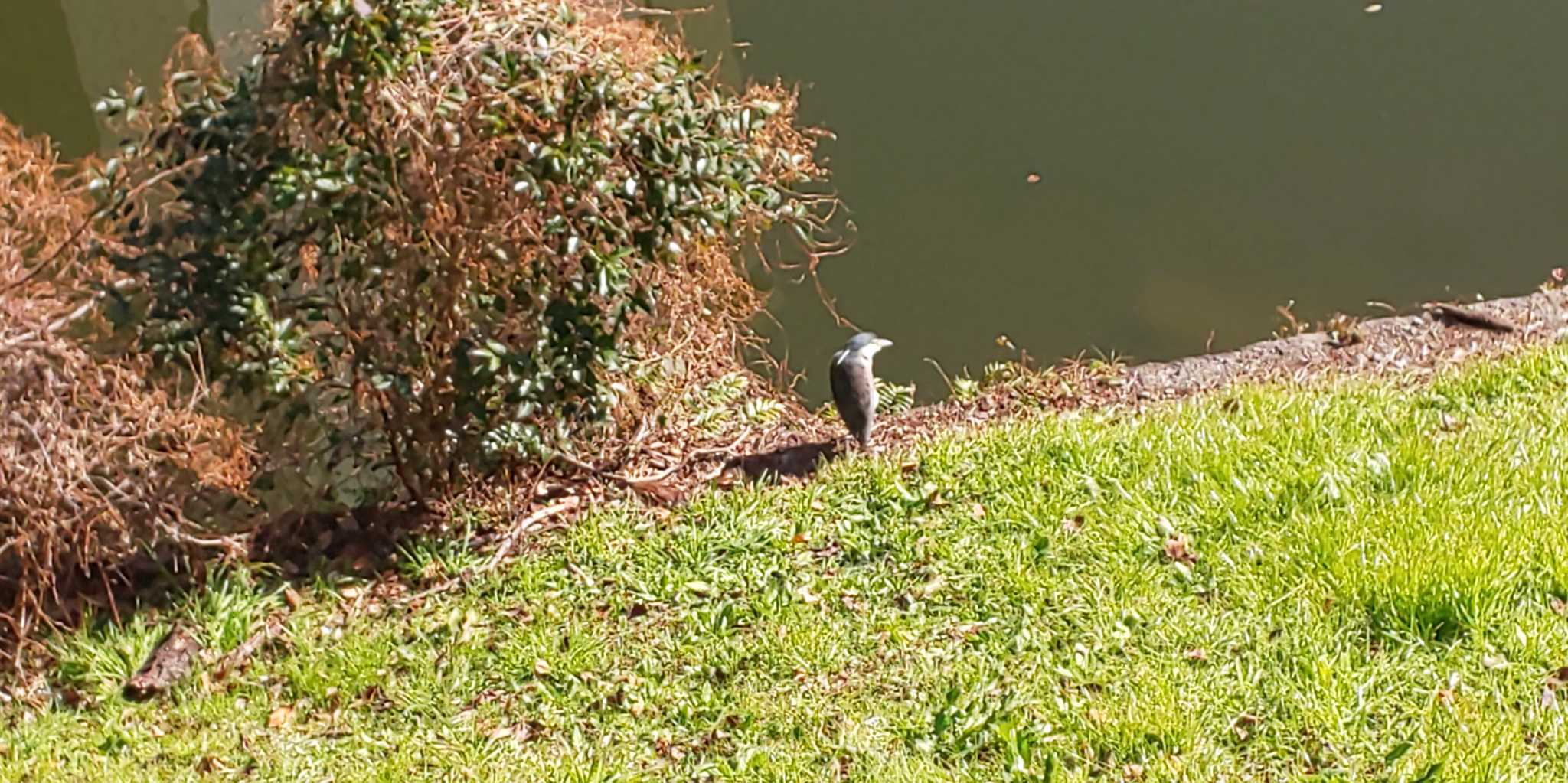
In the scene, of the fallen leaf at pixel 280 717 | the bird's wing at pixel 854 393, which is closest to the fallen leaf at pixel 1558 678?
the bird's wing at pixel 854 393

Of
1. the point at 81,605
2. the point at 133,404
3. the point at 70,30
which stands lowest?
the point at 81,605

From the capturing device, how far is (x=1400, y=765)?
3293mm

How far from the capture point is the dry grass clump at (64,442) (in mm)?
4270

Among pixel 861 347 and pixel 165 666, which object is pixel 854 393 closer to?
pixel 861 347

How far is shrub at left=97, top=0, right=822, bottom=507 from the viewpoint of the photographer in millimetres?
4348

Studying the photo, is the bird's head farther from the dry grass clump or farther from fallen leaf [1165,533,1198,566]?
the dry grass clump

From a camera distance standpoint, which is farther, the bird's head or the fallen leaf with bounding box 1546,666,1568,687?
the bird's head

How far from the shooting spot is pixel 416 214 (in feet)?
14.6

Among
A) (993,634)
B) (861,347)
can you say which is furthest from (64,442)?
(993,634)

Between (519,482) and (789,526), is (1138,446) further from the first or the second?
(519,482)

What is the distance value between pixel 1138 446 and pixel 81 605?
3.39m

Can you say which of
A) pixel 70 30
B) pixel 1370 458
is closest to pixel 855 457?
pixel 1370 458

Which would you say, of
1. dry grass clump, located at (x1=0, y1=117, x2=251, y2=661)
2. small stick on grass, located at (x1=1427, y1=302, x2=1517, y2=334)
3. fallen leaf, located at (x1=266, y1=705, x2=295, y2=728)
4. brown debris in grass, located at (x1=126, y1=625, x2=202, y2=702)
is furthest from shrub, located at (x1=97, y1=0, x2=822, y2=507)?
small stick on grass, located at (x1=1427, y1=302, x2=1517, y2=334)

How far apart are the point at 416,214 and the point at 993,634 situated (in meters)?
2.12
